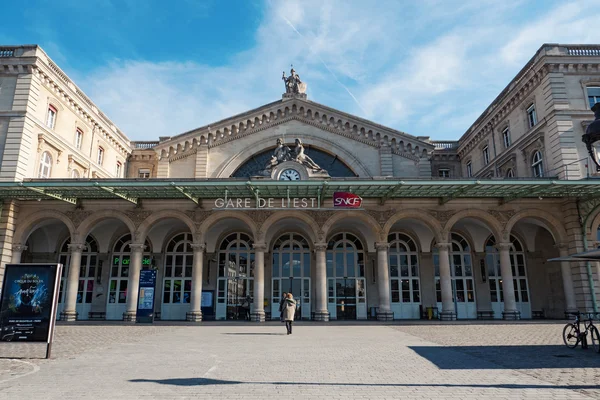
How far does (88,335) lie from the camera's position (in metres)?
15.8

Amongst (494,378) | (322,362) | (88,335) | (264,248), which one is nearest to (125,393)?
(322,362)

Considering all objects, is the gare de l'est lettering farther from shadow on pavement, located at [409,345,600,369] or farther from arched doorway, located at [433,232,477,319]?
shadow on pavement, located at [409,345,600,369]

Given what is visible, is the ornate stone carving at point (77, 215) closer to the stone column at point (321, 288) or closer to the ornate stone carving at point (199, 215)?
the ornate stone carving at point (199, 215)

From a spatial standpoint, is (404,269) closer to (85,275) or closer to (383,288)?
(383,288)

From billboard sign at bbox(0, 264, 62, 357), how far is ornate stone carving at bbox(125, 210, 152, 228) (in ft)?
41.7

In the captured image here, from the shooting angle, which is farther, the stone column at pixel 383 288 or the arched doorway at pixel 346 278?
the arched doorway at pixel 346 278

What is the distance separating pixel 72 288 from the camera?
909 inches

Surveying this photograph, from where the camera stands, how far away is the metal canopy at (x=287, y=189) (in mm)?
20891

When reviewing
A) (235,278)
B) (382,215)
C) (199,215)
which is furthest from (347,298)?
(199,215)

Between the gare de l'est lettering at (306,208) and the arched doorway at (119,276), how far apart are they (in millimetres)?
90

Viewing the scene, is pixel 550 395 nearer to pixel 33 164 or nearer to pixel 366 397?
pixel 366 397

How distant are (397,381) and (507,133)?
25.3 m

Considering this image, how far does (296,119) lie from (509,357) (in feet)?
75.6

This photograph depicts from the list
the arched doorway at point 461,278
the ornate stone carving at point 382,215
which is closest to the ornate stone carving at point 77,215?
the ornate stone carving at point 382,215
